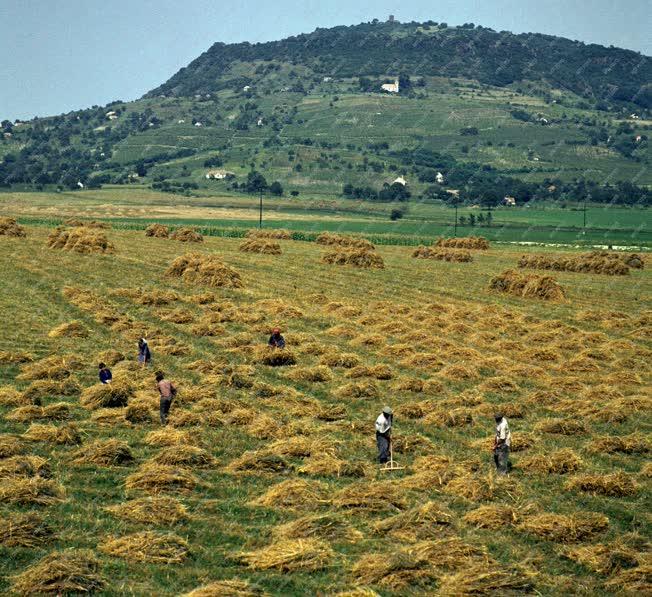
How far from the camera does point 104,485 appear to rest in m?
18.7

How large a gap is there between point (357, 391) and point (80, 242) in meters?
43.1

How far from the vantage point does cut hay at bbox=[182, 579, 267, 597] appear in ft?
44.1

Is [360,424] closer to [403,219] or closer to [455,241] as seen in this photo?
[455,241]

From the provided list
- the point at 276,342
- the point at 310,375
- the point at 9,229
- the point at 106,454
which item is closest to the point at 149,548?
the point at 106,454

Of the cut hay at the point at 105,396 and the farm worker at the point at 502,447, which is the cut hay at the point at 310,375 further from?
the farm worker at the point at 502,447

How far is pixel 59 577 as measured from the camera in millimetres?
13758

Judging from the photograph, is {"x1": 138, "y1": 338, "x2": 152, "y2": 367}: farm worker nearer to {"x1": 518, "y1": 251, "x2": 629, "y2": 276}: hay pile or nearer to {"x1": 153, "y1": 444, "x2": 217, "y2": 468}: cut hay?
{"x1": 153, "y1": 444, "x2": 217, "y2": 468}: cut hay

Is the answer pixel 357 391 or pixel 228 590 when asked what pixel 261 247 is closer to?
pixel 357 391

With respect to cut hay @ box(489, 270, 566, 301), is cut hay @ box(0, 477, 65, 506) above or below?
above

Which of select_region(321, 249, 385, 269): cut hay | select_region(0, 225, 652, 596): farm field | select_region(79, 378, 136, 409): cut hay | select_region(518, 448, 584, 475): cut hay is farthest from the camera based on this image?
select_region(321, 249, 385, 269): cut hay

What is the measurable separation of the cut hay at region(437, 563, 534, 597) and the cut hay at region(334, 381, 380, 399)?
42.4 feet

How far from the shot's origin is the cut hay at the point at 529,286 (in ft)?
170

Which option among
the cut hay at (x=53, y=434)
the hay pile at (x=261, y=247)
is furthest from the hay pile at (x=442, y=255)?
the cut hay at (x=53, y=434)

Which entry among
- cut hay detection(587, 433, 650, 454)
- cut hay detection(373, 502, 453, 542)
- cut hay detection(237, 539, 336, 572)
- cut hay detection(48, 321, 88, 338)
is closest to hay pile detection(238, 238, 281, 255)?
cut hay detection(48, 321, 88, 338)
